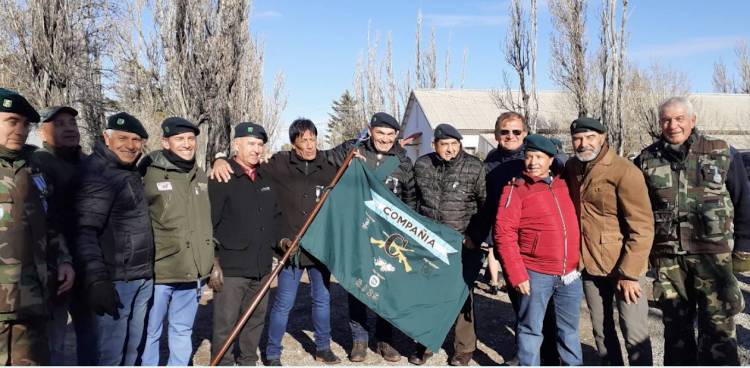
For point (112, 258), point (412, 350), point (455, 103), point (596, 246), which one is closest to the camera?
point (112, 258)

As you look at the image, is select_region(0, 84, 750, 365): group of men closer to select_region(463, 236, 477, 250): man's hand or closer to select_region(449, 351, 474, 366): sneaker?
select_region(463, 236, 477, 250): man's hand

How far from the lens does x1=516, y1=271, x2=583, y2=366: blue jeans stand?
3561mm

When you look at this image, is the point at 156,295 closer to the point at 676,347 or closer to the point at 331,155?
the point at 331,155

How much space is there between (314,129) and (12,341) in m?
2.60

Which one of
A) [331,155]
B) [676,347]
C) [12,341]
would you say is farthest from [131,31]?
[676,347]

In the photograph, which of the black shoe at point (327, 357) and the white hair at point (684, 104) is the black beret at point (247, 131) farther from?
the white hair at point (684, 104)

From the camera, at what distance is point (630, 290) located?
346 cm

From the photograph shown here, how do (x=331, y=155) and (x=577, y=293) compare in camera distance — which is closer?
(x=577, y=293)

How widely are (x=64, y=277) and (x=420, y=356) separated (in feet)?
9.95

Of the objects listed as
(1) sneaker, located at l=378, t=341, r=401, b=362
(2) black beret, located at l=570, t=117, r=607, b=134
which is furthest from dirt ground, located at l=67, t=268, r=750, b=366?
(2) black beret, located at l=570, t=117, r=607, b=134

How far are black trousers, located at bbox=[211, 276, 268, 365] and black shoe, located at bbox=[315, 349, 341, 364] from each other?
66 cm

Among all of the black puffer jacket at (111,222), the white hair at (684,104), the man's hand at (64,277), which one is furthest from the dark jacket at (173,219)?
the white hair at (684,104)

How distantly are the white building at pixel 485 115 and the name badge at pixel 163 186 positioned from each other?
25.0 m

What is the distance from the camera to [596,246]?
3.55 meters
